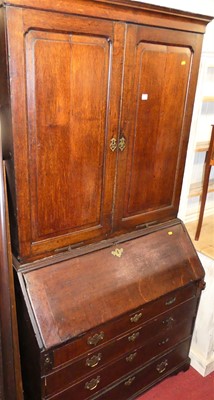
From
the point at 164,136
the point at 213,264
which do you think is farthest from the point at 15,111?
the point at 213,264

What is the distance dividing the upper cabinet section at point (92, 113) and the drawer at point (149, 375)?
0.85 metres

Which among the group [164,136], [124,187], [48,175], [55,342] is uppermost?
[164,136]

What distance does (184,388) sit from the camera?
2092 millimetres

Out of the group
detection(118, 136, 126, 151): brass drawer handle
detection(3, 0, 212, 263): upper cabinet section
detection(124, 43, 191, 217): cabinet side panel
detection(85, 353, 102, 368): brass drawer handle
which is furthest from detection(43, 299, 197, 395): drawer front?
detection(118, 136, 126, 151): brass drawer handle

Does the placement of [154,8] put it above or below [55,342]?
above

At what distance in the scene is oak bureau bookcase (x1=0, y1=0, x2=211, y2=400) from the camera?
1.25m

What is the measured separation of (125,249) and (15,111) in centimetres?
89

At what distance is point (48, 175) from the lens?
1.39 metres

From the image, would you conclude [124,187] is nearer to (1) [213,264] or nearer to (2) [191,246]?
(2) [191,246]

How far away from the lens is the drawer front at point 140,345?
1.52 metres

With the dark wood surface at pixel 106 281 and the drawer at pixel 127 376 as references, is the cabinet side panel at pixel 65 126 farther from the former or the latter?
the drawer at pixel 127 376

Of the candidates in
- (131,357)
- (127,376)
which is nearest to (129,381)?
(127,376)

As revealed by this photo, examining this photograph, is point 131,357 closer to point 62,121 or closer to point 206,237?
point 206,237

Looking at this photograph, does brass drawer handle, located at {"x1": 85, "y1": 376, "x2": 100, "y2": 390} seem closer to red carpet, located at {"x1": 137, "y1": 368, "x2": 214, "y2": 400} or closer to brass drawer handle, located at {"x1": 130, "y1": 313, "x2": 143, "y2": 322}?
brass drawer handle, located at {"x1": 130, "y1": 313, "x2": 143, "y2": 322}
